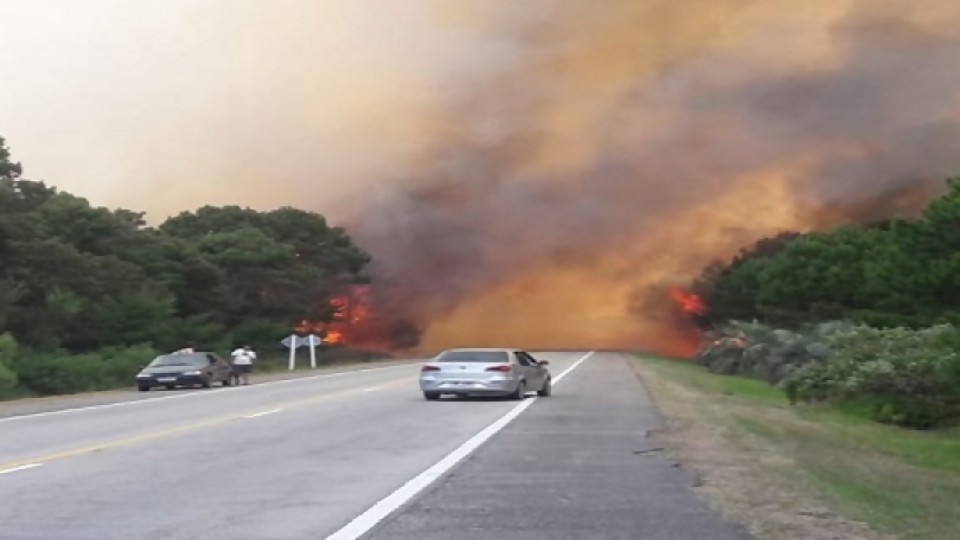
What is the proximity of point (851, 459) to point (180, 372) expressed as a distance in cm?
3029

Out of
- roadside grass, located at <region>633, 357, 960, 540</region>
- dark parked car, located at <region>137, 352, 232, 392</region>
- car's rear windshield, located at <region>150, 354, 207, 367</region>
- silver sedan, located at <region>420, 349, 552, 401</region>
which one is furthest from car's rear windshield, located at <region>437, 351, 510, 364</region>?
car's rear windshield, located at <region>150, 354, 207, 367</region>

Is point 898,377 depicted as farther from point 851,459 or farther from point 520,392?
point 851,459

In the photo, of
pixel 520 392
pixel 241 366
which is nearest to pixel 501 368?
pixel 520 392

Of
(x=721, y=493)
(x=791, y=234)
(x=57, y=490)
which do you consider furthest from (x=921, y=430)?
(x=791, y=234)

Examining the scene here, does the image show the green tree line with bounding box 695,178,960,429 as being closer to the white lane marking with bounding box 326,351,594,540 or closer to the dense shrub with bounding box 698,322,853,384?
the dense shrub with bounding box 698,322,853,384

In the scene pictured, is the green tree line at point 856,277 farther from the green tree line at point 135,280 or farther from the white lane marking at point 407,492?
the green tree line at point 135,280

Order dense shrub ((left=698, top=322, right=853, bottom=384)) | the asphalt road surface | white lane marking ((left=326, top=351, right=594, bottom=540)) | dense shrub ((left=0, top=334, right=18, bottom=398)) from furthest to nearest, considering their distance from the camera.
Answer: dense shrub ((left=698, top=322, right=853, bottom=384)), dense shrub ((left=0, top=334, right=18, bottom=398)), the asphalt road surface, white lane marking ((left=326, top=351, right=594, bottom=540))

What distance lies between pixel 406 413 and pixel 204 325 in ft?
154

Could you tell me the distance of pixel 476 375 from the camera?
35250 mm

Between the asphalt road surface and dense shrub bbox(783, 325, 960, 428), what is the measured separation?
7082 mm

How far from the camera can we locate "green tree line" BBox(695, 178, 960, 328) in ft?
149

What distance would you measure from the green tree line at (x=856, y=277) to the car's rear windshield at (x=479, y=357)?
1547 cm

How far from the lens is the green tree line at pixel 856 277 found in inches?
1785

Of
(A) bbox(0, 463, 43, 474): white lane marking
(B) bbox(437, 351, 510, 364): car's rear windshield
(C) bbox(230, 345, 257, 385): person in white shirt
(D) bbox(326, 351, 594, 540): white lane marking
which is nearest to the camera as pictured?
(D) bbox(326, 351, 594, 540): white lane marking
